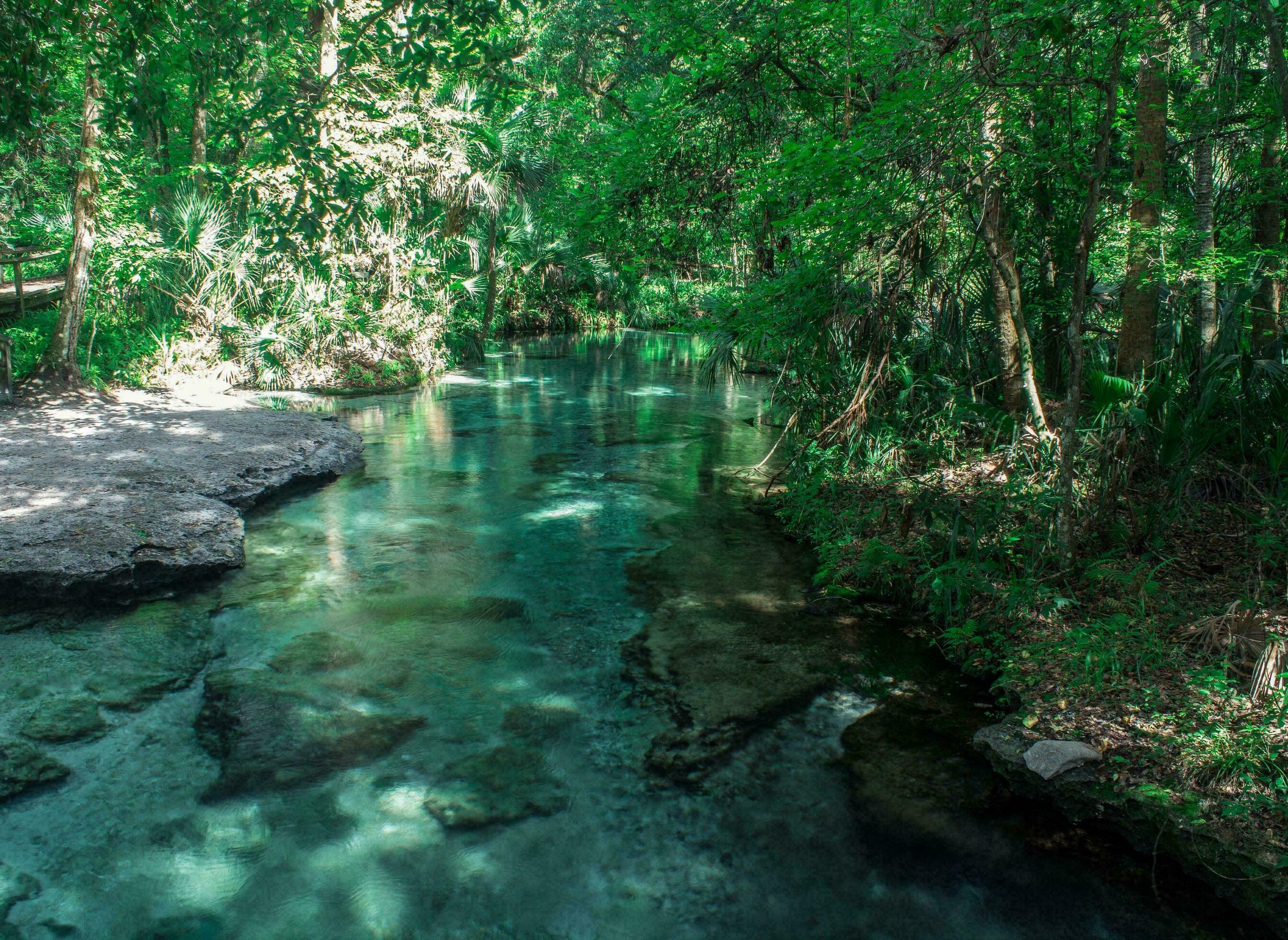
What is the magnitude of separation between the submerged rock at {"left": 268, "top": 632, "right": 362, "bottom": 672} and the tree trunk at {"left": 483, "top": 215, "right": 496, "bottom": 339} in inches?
803

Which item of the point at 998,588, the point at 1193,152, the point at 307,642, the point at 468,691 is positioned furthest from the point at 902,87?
the point at 307,642

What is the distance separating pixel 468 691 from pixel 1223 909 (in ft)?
12.4

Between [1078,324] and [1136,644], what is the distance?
6.29 feet

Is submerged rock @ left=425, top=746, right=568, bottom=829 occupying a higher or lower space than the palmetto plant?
lower

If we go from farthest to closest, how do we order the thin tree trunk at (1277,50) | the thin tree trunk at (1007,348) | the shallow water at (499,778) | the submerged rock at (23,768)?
the thin tree trunk at (1007,348) → the submerged rock at (23,768) → the thin tree trunk at (1277,50) → the shallow water at (499,778)

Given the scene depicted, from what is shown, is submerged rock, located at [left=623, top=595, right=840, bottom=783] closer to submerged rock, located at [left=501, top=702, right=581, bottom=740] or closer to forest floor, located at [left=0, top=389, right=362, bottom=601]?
submerged rock, located at [left=501, top=702, right=581, bottom=740]

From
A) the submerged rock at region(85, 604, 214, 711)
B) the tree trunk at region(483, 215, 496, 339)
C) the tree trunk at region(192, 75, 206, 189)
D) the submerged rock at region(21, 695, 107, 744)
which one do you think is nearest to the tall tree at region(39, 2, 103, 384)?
the tree trunk at region(192, 75, 206, 189)

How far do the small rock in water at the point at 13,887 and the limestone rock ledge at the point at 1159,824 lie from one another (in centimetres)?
431

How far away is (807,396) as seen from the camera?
922 cm

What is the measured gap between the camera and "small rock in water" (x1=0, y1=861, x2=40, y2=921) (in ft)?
11.6

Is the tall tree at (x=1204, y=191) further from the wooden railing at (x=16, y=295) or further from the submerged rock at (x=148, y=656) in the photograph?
the wooden railing at (x=16, y=295)

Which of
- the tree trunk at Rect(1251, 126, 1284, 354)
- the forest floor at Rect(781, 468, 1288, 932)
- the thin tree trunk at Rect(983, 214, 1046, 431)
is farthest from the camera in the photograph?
the thin tree trunk at Rect(983, 214, 1046, 431)

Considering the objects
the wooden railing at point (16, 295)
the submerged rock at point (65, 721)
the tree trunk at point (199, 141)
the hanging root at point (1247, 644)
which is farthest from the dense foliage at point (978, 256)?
the tree trunk at point (199, 141)

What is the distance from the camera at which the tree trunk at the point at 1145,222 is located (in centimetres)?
652
